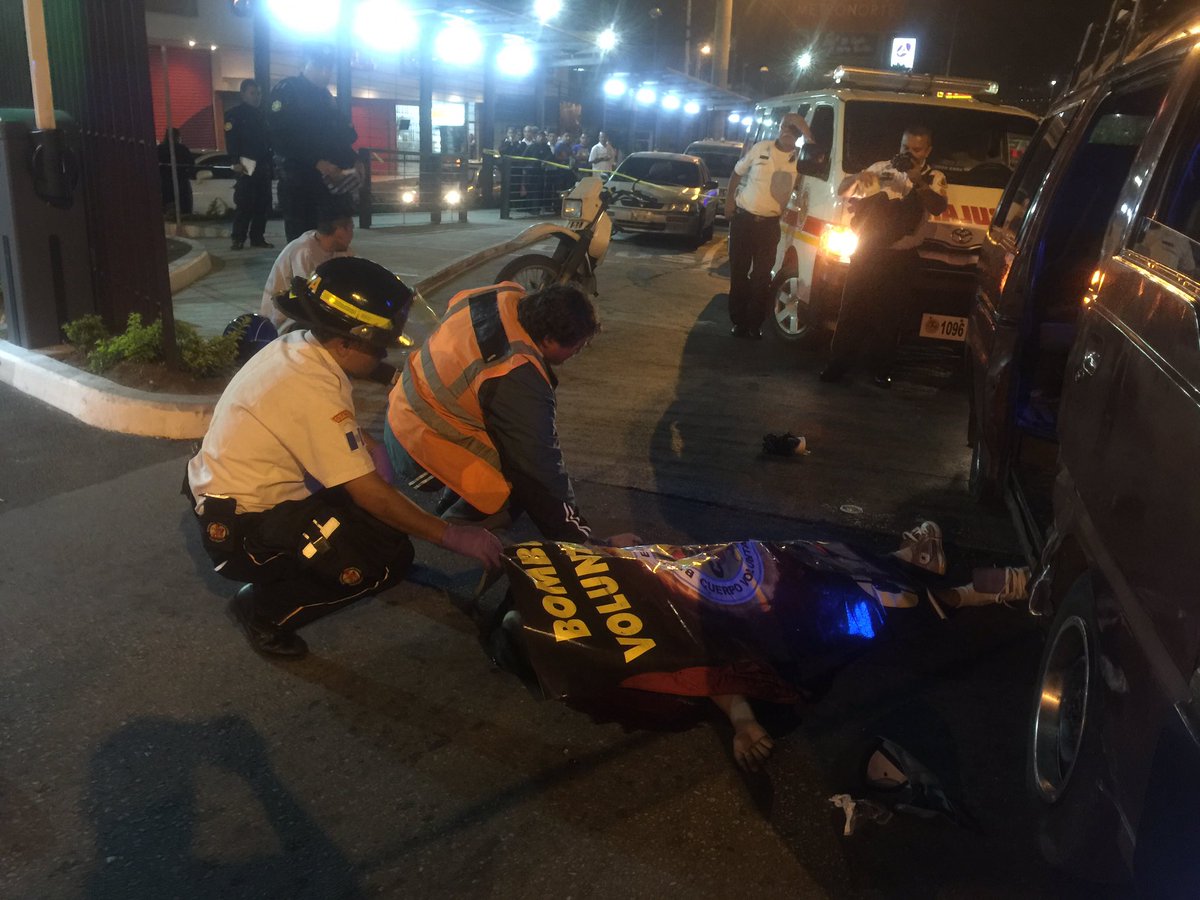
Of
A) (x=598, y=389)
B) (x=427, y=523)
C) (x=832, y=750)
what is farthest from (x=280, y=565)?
(x=598, y=389)

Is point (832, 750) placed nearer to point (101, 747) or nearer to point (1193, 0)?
point (101, 747)

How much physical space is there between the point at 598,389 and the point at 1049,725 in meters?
4.65

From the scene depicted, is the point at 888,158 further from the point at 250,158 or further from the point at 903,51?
the point at 903,51

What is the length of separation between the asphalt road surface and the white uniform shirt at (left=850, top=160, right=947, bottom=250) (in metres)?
2.69

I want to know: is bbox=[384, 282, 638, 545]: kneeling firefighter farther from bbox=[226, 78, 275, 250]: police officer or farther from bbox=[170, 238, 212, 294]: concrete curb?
bbox=[226, 78, 275, 250]: police officer

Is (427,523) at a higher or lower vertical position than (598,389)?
higher

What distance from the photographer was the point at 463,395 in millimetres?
3438

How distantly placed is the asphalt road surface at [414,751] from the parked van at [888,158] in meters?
2.89

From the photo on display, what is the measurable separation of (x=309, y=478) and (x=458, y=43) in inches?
578

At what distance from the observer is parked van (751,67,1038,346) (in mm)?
7027

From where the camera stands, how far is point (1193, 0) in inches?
125

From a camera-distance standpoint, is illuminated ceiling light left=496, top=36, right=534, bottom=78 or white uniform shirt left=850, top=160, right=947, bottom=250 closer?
white uniform shirt left=850, top=160, right=947, bottom=250

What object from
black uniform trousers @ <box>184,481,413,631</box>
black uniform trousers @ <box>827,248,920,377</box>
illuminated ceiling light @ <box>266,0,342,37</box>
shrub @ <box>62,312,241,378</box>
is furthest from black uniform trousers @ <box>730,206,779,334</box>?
illuminated ceiling light @ <box>266,0,342,37</box>

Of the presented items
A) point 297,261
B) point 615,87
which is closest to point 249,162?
point 297,261
